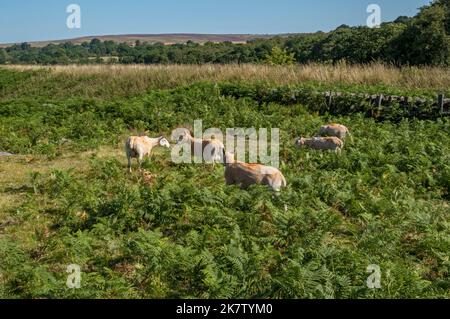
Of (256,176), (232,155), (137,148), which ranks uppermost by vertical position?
(137,148)

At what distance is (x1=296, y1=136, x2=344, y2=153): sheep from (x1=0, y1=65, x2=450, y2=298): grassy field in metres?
0.34

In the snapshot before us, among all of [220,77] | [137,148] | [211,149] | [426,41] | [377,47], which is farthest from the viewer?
[377,47]

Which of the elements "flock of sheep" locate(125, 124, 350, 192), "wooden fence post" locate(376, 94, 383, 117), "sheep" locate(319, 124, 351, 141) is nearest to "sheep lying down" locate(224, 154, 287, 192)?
"flock of sheep" locate(125, 124, 350, 192)

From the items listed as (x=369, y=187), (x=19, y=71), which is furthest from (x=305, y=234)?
(x=19, y=71)

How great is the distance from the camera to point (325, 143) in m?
12.3

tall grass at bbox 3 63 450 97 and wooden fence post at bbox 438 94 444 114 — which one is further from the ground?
tall grass at bbox 3 63 450 97

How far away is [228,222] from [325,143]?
232 inches

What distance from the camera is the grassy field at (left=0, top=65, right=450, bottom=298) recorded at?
5.48 metres

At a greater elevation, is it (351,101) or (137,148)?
(351,101)

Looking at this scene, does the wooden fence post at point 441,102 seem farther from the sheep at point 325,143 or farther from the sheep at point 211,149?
the sheep at point 211,149

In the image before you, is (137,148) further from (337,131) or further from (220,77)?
(220,77)

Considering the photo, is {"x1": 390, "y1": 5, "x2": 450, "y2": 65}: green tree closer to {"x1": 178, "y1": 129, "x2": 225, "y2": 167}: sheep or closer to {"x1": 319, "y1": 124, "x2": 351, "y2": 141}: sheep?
{"x1": 319, "y1": 124, "x2": 351, "y2": 141}: sheep
